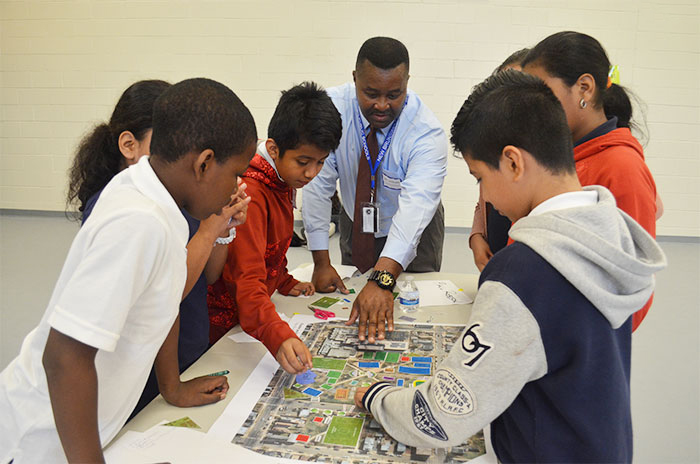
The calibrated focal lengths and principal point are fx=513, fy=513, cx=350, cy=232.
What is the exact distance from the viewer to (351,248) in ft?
7.88

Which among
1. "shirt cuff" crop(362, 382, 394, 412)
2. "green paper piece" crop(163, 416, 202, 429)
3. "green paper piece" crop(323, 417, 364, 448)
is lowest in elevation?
"green paper piece" crop(323, 417, 364, 448)

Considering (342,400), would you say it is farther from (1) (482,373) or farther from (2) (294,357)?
(1) (482,373)

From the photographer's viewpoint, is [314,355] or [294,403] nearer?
[294,403]

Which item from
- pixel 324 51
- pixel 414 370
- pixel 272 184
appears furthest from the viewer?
pixel 324 51

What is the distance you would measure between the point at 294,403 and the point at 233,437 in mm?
163

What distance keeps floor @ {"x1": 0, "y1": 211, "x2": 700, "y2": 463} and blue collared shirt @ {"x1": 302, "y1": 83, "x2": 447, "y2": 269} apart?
51.6 inches

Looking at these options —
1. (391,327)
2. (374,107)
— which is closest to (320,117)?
(374,107)

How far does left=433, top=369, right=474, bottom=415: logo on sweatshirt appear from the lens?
2.86ft

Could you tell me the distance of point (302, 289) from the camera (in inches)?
71.7

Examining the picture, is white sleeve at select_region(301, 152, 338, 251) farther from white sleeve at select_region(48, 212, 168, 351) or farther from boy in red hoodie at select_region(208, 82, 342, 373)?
white sleeve at select_region(48, 212, 168, 351)

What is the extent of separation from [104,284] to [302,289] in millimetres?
1066

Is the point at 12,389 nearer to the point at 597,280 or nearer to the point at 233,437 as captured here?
the point at 233,437

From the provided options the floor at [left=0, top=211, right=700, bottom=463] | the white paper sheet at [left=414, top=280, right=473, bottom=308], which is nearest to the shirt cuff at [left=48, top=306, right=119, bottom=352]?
the white paper sheet at [left=414, top=280, right=473, bottom=308]

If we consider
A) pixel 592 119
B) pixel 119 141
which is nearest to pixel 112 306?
pixel 119 141
